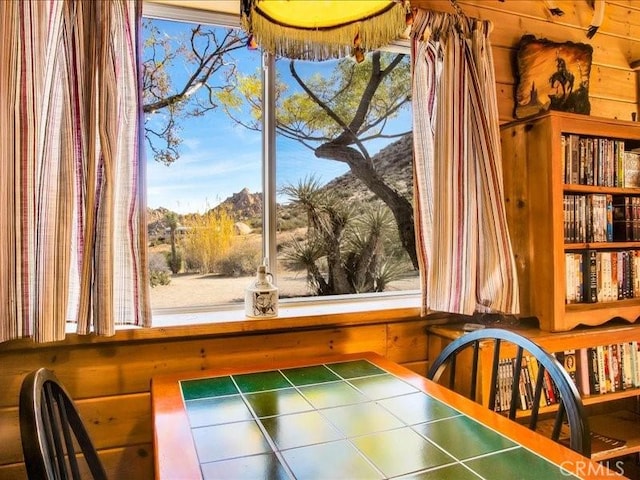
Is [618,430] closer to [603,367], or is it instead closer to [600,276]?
[603,367]

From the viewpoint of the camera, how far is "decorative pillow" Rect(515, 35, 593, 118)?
6.63 feet

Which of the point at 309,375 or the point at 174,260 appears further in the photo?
the point at 174,260

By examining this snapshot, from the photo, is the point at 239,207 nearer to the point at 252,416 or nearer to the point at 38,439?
the point at 252,416

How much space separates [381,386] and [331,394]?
0.51ft

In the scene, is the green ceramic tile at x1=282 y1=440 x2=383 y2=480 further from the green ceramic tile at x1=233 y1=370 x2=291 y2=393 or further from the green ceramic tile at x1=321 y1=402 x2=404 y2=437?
the green ceramic tile at x1=233 y1=370 x2=291 y2=393

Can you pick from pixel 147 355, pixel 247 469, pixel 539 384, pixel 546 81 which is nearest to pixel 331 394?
pixel 247 469

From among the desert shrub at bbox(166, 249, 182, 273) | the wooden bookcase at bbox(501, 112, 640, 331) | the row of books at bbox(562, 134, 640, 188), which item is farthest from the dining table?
the row of books at bbox(562, 134, 640, 188)

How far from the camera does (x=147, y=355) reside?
59.6 inches

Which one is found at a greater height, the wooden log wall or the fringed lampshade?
the fringed lampshade

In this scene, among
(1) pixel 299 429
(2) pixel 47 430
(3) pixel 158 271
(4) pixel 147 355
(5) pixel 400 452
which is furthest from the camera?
(3) pixel 158 271

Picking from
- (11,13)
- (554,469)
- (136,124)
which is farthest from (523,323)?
(11,13)

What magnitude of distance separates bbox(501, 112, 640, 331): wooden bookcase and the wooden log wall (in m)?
0.28

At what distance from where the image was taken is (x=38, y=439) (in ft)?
2.25

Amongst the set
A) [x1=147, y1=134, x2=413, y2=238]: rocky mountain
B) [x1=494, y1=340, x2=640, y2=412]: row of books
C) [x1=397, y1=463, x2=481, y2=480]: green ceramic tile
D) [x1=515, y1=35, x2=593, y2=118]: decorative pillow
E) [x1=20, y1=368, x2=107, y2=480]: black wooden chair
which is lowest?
[x1=494, y1=340, x2=640, y2=412]: row of books
